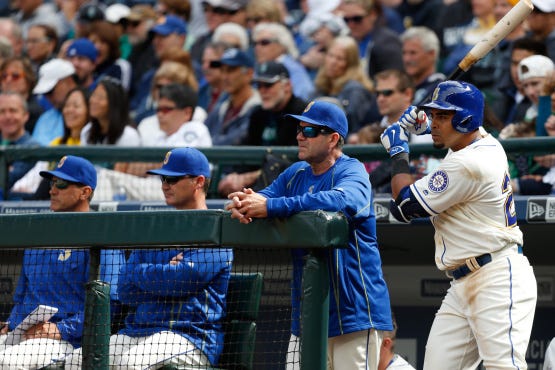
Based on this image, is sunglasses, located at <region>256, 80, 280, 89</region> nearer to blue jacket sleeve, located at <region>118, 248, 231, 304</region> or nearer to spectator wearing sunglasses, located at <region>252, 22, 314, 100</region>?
spectator wearing sunglasses, located at <region>252, 22, 314, 100</region>

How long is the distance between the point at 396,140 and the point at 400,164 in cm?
14

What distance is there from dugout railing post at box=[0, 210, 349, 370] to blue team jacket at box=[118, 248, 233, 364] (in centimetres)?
42

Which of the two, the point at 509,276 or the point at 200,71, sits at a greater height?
the point at 200,71

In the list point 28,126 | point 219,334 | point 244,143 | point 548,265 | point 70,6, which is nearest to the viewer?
point 219,334

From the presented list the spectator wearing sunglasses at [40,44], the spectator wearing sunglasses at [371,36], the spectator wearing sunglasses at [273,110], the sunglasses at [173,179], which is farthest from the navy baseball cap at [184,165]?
the spectator wearing sunglasses at [40,44]

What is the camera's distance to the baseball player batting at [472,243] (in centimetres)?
490

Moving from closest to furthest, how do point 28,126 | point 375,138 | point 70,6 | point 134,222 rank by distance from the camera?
point 134,222 → point 375,138 → point 28,126 → point 70,6

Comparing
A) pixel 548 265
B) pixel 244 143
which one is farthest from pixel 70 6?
pixel 548 265

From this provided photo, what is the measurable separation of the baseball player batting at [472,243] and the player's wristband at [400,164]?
3.8 inches

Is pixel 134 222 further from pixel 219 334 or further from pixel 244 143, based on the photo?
pixel 244 143

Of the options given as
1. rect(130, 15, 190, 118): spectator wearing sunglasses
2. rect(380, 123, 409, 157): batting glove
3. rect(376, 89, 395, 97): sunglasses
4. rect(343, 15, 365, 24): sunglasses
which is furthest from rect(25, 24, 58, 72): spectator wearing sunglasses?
rect(380, 123, 409, 157): batting glove

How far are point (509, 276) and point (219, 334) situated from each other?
137 cm

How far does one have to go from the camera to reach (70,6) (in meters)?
12.7

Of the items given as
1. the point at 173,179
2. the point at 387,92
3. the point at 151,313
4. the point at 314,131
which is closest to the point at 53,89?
the point at 387,92
